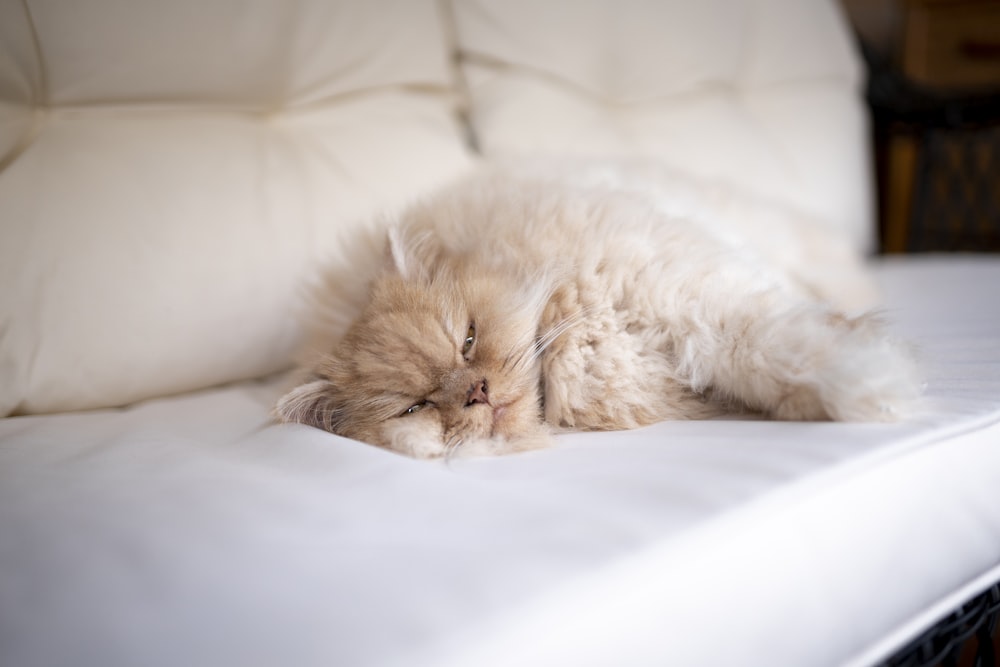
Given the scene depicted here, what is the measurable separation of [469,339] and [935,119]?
2.44 m

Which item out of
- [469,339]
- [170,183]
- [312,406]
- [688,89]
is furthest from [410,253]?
[688,89]

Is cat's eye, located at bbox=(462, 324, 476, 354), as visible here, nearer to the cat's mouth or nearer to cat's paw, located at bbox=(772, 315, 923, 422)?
the cat's mouth

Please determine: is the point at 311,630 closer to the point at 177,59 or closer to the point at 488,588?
the point at 488,588

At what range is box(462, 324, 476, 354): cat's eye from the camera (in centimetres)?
123

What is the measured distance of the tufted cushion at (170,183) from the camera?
4.53 ft

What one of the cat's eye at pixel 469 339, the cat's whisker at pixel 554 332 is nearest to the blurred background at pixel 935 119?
the cat's whisker at pixel 554 332

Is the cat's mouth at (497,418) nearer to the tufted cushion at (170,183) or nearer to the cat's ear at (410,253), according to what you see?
the cat's ear at (410,253)

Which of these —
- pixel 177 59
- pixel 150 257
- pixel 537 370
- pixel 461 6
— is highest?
pixel 461 6

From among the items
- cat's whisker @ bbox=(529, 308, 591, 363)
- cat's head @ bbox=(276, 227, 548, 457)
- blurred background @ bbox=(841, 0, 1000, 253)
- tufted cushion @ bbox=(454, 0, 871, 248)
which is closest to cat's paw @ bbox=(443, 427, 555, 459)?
cat's head @ bbox=(276, 227, 548, 457)

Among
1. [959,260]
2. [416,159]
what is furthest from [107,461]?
[959,260]

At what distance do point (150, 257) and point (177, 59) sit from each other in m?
0.44

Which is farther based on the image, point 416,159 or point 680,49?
point 680,49

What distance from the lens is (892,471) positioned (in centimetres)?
91

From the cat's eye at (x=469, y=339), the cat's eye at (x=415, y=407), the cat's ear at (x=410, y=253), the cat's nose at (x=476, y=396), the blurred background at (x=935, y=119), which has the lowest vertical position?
the cat's eye at (x=415, y=407)
